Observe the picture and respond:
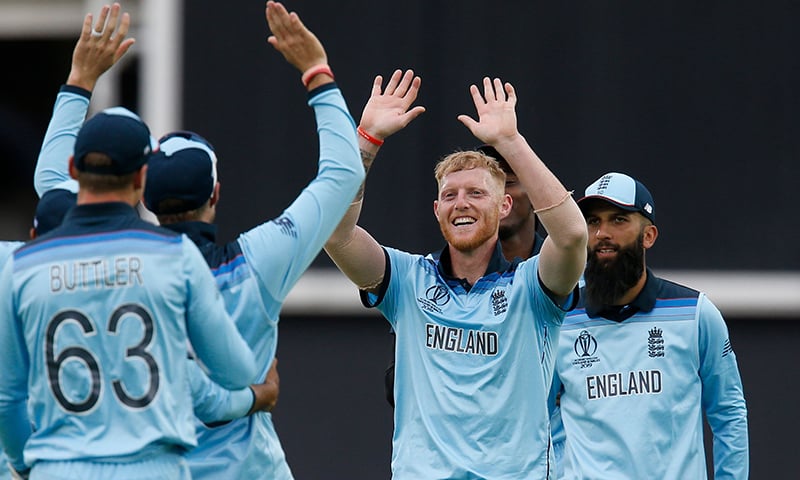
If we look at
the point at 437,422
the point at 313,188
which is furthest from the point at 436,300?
the point at 313,188

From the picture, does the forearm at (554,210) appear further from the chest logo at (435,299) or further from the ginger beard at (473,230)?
the chest logo at (435,299)

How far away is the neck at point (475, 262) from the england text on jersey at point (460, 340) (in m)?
0.25

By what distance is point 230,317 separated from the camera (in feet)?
12.8

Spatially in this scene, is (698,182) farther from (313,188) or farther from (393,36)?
(313,188)

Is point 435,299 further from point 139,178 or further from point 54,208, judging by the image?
point 139,178

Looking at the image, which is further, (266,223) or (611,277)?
(611,277)

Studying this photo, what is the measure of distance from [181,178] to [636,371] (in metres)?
2.44

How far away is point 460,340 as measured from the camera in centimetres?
490

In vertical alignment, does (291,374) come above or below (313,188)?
below

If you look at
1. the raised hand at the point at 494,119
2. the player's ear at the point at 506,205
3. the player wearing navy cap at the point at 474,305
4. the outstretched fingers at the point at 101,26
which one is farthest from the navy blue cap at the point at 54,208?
the player's ear at the point at 506,205

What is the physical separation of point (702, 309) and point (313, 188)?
239cm

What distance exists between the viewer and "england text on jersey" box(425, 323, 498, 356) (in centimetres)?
485

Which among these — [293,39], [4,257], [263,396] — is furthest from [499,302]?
[4,257]

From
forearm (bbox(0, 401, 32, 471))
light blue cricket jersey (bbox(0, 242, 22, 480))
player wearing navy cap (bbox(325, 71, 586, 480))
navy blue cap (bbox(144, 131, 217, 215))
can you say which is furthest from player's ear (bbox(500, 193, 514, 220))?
forearm (bbox(0, 401, 32, 471))
